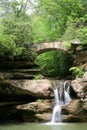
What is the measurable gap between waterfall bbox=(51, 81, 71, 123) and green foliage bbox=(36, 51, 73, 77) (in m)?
7.90

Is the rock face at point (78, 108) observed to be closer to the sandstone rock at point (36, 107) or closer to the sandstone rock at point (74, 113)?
the sandstone rock at point (74, 113)

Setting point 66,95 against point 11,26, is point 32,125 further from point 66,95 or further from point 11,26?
point 11,26

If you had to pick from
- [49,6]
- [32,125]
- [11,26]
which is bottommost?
[32,125]

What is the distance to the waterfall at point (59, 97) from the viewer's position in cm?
1945

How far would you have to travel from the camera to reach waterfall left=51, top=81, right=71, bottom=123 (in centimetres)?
1945

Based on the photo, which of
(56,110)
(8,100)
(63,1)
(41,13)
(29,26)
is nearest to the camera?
(56,110)

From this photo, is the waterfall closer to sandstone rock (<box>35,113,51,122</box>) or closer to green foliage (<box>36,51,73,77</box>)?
sandstone rock (<box>35,113,51,122</box>)

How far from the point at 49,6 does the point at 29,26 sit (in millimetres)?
6969

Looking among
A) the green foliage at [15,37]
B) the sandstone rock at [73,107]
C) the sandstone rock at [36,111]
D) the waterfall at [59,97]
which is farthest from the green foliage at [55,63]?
the sandstone rock at [36,111]

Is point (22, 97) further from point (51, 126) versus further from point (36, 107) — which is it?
point (51, 126)

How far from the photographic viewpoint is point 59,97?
68.8 feet

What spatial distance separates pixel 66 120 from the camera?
62.2ft

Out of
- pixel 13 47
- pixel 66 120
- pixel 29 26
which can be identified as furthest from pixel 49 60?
pixel 66 120

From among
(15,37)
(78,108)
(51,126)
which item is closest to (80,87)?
(78,108)
